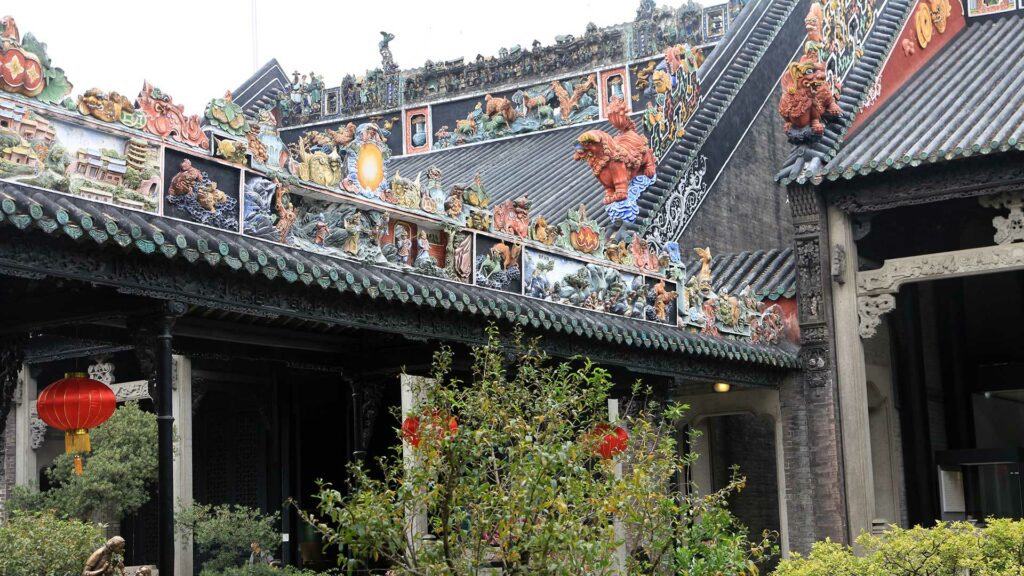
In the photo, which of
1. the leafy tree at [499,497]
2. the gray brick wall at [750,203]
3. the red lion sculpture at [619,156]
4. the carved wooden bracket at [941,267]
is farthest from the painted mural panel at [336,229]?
the gray brick wall at [750,203]

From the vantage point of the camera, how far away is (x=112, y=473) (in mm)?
17156

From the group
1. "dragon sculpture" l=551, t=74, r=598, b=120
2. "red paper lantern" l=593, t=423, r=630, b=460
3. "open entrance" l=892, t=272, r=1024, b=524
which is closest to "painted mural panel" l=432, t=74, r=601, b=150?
"dragon sculpture" l=551, t=74, r=598, b=120

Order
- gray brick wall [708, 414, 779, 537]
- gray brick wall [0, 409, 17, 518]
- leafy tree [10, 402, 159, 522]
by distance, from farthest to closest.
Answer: gray brick wall [0, 409, 17, 518]
gray brick wall [708, 414, 779, 537]
leafy tree [10, 402, 159, 522]

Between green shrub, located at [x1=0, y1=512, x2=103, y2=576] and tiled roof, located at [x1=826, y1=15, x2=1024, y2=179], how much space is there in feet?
28.6

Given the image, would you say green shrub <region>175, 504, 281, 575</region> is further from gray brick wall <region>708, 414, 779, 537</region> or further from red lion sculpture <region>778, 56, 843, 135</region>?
red lion sculpture <region>778, 56, 843, 135</region>

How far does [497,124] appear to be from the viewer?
71.3 feet

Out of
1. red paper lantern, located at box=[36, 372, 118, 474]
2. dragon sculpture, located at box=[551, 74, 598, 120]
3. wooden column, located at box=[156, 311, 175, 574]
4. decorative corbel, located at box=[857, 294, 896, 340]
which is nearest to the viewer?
wooden column, located at box=[156, 311, 175, 574]

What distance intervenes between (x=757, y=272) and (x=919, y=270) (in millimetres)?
2179

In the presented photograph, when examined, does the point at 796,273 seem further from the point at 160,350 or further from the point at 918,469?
the point at 160,350

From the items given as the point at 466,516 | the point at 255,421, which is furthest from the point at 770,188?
the point at 466,516

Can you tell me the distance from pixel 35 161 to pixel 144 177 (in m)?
0.78

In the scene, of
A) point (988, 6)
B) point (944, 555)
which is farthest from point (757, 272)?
point (944, 555)

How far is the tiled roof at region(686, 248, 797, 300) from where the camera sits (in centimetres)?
1581

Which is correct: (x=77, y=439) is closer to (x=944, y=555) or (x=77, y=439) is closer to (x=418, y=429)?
(x=418, y=429)
